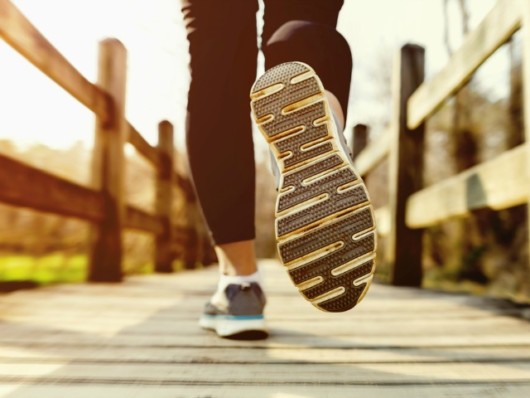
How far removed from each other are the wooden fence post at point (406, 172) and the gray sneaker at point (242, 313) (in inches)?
65.0

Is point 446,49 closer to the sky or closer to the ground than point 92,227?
closer to the sky

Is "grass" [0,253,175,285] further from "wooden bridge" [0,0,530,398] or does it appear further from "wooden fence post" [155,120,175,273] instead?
"wooden bridge" [0,0,530,398]

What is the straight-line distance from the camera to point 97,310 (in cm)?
155

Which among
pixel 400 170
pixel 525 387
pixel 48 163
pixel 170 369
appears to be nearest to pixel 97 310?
pixel 170 369

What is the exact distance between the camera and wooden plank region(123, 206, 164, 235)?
2752 millimetres

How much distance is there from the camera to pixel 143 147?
10.4 ft

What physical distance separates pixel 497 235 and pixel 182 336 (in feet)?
13.5

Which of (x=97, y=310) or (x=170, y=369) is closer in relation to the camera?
(x=170, y=369)

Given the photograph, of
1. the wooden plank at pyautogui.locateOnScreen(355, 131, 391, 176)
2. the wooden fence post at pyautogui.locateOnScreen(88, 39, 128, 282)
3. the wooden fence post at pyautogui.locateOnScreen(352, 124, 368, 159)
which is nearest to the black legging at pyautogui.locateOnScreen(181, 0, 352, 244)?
the wooden fence post at pyautogui.locateOnScreen(88, 39, 128, 282)

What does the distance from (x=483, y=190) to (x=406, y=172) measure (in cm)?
109

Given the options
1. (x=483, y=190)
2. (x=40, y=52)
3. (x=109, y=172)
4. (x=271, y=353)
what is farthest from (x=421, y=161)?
(x=271, y=353)

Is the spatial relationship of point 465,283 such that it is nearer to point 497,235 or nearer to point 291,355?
point 497,235

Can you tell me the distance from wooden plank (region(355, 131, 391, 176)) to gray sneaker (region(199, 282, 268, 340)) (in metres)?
1.91

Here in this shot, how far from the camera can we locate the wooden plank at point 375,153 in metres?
3.00
